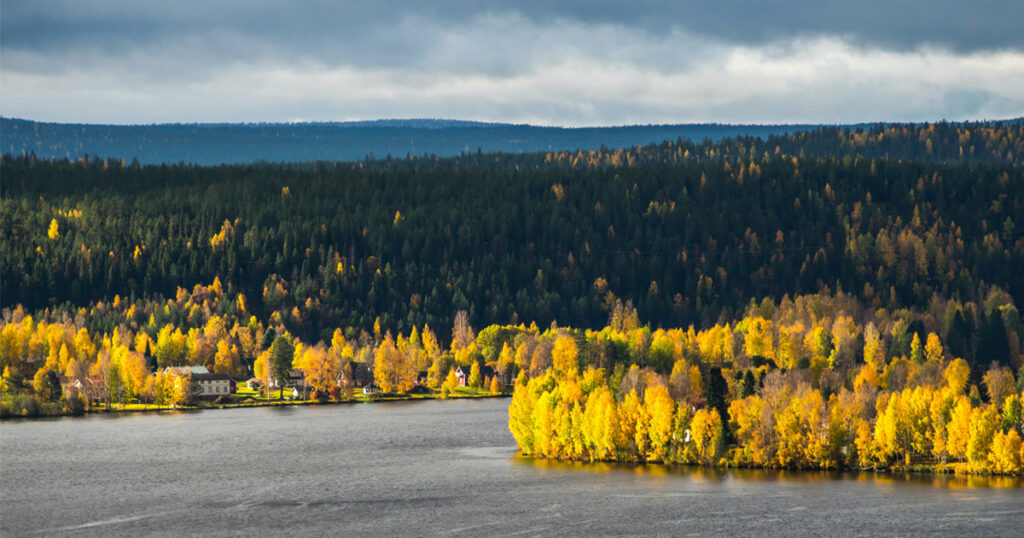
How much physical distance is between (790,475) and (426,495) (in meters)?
26.3

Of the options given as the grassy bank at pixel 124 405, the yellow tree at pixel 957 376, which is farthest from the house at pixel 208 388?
the yellow tree at pixel 957 376

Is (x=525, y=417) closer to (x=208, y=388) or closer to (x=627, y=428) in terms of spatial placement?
(x=627, y=428)

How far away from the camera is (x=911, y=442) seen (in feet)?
367

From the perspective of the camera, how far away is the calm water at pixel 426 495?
96.1 meters

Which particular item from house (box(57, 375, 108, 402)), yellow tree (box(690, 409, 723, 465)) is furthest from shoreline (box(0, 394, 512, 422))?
yellow tree (box(690, 409, 723, 465))

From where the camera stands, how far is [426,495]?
10969 cm

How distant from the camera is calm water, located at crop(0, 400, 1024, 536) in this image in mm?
96062

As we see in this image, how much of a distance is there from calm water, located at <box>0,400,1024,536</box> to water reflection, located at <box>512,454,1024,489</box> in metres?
0.23

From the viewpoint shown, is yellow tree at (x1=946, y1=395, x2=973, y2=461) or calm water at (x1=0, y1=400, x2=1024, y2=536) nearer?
calm water at (x1=0, y1=400, x2=1024, y2=536)

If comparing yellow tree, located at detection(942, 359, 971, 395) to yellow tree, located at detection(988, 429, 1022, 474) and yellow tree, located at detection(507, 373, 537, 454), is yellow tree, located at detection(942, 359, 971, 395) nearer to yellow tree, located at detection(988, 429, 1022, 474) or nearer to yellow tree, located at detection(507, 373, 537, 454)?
yellow tree, located at detection(988, 429, 1022, 474)

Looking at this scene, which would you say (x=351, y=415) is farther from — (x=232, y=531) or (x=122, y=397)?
(x=232, y=531)

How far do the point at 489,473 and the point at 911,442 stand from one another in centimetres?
3162

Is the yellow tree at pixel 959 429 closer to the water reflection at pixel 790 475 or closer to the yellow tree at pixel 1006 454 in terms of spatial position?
the water reflection at pixel 790 475

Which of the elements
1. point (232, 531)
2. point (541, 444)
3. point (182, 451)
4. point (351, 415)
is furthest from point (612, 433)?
point (351, 415)
